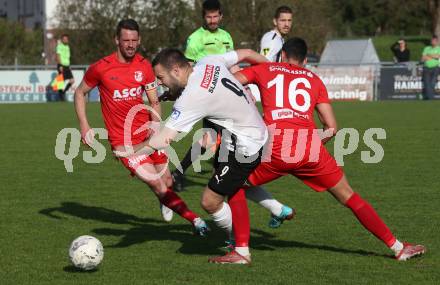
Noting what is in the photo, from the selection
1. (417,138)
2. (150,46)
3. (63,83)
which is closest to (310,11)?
(150,46)

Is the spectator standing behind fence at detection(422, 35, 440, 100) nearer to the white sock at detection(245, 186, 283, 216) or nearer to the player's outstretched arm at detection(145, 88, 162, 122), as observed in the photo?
the player's outstretched arm at detection(145, 88, 162, 122)

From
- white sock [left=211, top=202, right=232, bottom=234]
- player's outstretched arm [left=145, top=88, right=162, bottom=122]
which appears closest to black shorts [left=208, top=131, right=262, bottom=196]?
white sock [left=211, top=202, right=232, bottom=234]

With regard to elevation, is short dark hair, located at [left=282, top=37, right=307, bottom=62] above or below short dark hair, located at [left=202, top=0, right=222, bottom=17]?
below

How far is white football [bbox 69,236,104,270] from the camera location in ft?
22.7

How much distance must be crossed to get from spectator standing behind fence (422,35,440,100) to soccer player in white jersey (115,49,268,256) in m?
23.0

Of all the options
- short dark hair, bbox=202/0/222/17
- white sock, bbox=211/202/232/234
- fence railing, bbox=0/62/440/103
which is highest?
short dark hair, bbox=202/0/222/17

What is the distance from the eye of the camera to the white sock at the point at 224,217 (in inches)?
295

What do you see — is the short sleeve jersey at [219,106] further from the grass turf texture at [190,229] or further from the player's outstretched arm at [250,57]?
the grass turf texture at [190,229]

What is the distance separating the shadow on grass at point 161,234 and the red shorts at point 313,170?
0.79 meters

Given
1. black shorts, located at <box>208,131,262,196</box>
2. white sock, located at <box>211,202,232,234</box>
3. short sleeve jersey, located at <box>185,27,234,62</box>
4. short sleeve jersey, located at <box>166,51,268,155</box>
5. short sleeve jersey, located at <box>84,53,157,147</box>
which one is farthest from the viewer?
short sleeve jersey, located at <box>185,27,234,62</box>

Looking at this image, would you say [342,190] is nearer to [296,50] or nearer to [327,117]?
[327,117]

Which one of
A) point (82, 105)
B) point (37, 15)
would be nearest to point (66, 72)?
point (82, 105)

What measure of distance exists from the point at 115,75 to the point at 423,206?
372cm

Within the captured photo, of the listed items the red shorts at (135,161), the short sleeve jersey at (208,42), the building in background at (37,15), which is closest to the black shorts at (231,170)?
the red shorts at (135,161)
